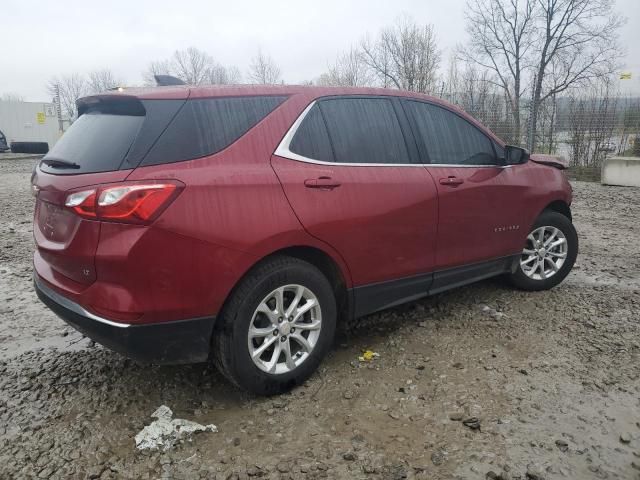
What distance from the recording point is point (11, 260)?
577 cm

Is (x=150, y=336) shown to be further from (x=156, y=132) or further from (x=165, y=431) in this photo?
(x=156, y=132)

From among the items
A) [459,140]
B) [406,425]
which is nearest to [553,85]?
[459,140]

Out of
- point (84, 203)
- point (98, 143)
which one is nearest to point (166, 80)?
point (98, 143)

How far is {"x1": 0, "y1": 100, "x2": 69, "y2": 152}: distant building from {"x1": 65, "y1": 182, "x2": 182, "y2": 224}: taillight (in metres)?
32.1

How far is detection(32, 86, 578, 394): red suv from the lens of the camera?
93.0 inches

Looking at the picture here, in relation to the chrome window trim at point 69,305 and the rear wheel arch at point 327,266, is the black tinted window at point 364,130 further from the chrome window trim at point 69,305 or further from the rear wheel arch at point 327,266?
the chrome window trim at point 69,305

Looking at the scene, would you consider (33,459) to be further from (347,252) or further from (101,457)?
(347,252)

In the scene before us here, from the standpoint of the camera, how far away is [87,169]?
2477 mm

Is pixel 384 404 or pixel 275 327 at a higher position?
pixel 275 327

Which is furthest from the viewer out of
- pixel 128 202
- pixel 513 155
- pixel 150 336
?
pixel 513 155

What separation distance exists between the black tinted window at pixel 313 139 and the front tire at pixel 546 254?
2294 millimetres

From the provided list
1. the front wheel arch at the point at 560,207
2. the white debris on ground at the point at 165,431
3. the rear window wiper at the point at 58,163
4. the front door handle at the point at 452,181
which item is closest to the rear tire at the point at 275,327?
the white debris on ground at the point at 165,431

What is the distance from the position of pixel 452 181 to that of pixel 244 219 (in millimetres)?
1721

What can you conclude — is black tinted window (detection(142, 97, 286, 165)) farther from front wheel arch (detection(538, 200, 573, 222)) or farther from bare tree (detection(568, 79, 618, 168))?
bare tree (detection(568, 79, 618, 168))
